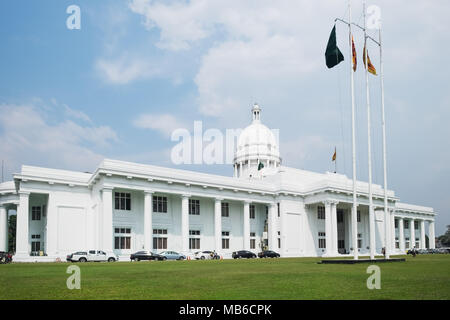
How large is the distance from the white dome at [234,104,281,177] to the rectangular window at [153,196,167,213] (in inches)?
1254

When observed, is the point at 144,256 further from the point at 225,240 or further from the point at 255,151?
the point at 255,151

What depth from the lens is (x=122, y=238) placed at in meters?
55.2

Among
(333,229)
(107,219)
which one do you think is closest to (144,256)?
(107,219)

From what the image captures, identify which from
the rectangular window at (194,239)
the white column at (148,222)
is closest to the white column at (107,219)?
the white column at (148,222)

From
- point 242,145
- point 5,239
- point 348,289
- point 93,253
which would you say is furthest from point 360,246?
point 348,289

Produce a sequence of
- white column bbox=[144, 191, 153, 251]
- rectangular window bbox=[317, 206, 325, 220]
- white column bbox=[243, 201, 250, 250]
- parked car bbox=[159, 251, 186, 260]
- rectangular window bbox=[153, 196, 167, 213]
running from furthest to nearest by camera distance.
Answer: rectangular window bbox=[317, 206, 325, 220], white column bbox=[243, 201, 250, 250], rectangular window bbox=[153, 196, 167, 213], white column bbox=[144, 191, 153, 251], parked car bbox=[159, 251, 186, 260]

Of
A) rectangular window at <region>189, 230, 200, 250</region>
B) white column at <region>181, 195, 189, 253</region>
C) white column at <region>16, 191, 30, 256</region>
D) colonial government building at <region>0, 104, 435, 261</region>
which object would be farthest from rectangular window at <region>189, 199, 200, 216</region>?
white column at <region>16, 191, 30, 256</region>

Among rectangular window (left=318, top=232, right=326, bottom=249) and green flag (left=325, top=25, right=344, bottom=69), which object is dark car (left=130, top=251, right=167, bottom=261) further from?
rectangular window (left=318, top=232, right=326, bottom=249)

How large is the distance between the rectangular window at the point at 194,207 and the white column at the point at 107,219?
14242 mm

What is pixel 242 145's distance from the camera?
93.9m

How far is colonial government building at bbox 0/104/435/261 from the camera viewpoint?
52.8m

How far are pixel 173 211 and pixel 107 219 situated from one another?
11.9 metres

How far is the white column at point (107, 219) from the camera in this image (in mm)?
50287
